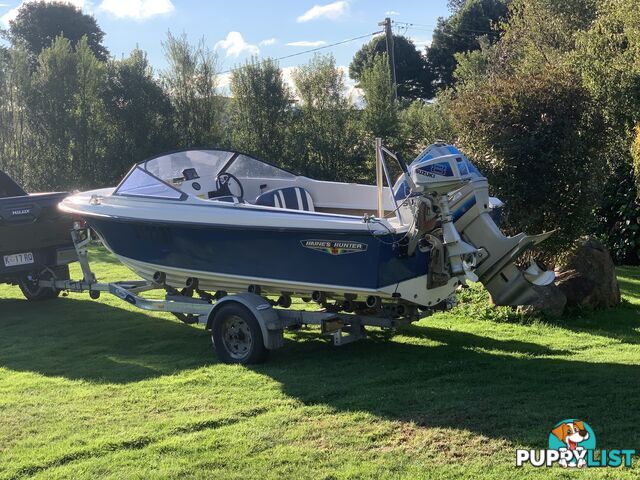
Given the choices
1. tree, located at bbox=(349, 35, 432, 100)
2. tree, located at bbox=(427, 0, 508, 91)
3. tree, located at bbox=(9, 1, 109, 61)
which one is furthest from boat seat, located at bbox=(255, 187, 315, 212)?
tree, located at bbox=(349, 35, 432, 100)

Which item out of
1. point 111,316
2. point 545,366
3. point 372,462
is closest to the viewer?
point 372,462

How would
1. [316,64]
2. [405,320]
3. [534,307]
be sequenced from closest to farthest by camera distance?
[405,320]
[534,307]
[316,64]

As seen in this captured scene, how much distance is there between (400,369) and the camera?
605cm

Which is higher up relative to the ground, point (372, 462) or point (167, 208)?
point (167, 208)

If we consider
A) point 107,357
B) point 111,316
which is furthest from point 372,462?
point 111,316

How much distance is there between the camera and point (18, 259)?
8.80 metres

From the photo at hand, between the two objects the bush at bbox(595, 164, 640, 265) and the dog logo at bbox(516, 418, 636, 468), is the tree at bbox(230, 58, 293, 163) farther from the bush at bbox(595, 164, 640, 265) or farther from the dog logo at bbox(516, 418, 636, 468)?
the dog logo at bbox(516, 418, 636, 468)

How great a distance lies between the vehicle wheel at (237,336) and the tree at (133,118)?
14.2 metres

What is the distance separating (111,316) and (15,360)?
2.04 metres

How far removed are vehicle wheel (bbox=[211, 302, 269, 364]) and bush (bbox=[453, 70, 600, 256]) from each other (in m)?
4.10

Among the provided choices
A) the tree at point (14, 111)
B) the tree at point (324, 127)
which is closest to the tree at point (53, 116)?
the tree at point (14, 111)

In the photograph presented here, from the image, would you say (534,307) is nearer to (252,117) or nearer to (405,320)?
(405,320)

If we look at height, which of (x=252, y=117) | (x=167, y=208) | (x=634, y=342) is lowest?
(x=634, y=342)

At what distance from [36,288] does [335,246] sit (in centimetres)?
581
